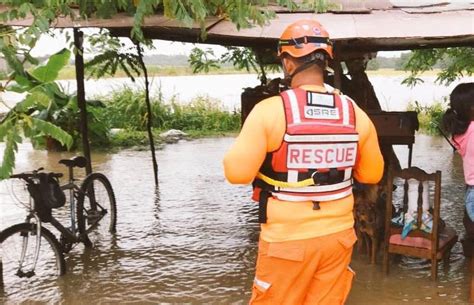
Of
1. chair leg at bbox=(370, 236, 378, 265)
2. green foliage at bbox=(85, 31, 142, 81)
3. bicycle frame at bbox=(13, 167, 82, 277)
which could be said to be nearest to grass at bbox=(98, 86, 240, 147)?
green foliage at bbox=(85, 31, 142, 81)

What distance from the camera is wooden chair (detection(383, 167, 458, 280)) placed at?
16.3 feet

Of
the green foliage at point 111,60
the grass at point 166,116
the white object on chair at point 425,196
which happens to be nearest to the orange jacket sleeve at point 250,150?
the white object on chair at point 425,196

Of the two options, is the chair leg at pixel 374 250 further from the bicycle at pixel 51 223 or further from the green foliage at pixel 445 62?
the green foliage at pixel 445 62

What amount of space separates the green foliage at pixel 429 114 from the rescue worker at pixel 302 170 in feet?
39.4

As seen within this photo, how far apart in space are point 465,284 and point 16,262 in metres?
4.08

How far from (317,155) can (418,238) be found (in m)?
2.69

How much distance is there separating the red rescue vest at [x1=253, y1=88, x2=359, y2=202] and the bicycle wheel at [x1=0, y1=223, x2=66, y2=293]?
2886mm

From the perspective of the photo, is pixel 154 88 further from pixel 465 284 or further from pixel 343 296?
pixel 343 296

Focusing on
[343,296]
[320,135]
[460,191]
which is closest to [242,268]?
[343,296]

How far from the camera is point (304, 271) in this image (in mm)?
2852

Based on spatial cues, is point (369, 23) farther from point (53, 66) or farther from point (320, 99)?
point (53, 66)

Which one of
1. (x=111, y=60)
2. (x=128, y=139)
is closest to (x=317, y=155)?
(x=111, y=60)

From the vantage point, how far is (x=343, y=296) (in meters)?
3.01

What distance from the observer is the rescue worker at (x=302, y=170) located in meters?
2.72
